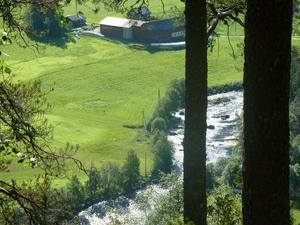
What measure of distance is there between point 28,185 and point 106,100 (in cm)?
6083

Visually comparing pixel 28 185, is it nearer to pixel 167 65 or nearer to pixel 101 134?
pixel 101 134

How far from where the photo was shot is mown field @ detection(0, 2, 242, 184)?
183 ft

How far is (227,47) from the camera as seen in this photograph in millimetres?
77750

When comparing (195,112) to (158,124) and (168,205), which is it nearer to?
(168,205)

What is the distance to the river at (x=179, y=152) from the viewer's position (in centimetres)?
4338

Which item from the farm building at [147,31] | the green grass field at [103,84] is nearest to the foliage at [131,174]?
the green grass field at [103,84]

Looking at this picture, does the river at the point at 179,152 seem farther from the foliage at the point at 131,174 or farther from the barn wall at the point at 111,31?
the barn wall at the point at 111,31

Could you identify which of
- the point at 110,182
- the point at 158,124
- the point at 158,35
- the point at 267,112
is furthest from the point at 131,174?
the point at 267,112

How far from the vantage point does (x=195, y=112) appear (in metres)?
6.55

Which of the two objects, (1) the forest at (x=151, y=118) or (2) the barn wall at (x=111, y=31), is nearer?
(1) the forest at (x=151, y=118)

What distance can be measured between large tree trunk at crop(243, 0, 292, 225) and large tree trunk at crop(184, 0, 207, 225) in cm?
284

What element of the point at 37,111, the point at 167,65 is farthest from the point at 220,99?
the point at 37,111

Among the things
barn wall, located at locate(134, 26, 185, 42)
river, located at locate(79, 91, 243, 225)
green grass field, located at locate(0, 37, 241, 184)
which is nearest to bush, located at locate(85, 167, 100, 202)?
river, located at locate(79, 91, 243, 225)

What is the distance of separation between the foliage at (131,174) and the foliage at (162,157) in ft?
7.55
